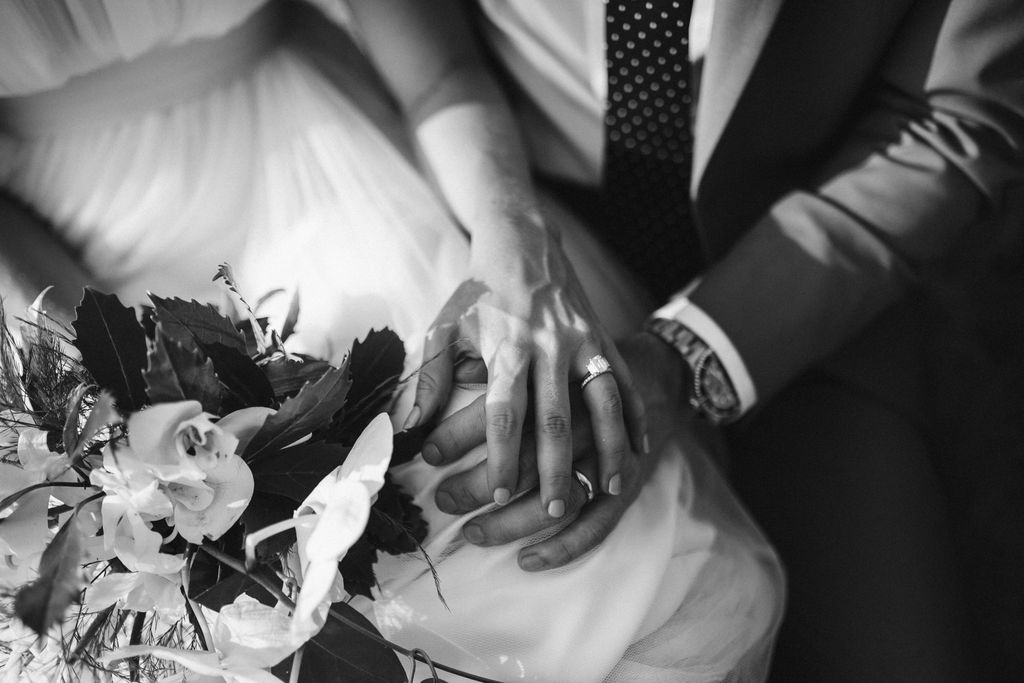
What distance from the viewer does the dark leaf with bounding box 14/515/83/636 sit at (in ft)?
1.27

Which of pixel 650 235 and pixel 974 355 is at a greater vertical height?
pixel 650 235

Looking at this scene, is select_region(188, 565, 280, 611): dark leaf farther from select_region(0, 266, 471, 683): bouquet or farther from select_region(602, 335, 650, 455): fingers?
select_region(602, 335, 650, 455): fingers

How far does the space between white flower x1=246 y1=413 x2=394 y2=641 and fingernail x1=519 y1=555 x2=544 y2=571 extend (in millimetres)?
230

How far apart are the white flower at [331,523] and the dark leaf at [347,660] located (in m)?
0.05

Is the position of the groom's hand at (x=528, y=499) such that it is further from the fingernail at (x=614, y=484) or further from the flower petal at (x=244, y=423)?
the flower petal at (x=244, y=423)

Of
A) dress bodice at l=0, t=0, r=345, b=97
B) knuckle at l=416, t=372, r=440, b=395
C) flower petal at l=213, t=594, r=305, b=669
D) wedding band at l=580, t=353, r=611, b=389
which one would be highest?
dress bodice at l=0, t=0, r=345, b=97

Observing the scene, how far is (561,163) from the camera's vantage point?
1161mm

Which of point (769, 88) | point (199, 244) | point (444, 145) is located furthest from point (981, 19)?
point (199, 244)

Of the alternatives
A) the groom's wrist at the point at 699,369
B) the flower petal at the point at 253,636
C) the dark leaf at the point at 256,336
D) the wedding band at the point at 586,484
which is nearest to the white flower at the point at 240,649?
the flower petal at the point at 253,636

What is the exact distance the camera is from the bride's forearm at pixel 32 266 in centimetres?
76

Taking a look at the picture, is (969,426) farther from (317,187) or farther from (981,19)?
(317,187)

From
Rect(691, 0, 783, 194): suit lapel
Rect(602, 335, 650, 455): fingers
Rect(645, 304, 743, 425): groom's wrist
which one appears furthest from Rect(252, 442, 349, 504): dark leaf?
Rect(691, 0, 783, 194): suit lapel

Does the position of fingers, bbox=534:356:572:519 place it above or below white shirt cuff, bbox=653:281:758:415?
above

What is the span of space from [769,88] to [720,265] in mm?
230
